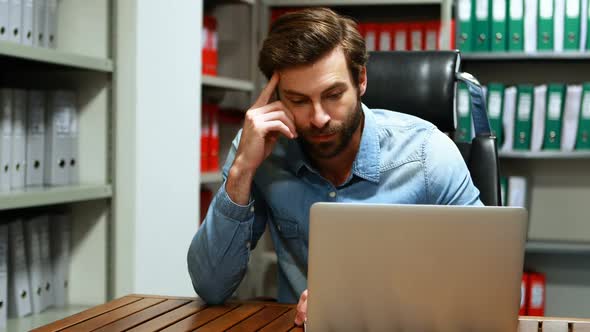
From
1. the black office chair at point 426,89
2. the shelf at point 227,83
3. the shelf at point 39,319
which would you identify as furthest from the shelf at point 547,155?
the shelf at point 39,319

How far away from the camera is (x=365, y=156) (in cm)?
163

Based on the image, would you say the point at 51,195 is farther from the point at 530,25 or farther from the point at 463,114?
the point at 530,25

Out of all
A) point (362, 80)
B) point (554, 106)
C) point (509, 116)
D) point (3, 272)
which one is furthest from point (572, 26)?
point (3, 272)

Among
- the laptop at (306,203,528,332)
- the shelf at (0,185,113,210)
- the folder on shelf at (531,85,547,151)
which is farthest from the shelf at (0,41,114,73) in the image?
A: the folder on shelf at (531,85,547,151)

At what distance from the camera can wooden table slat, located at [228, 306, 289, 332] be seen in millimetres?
1255

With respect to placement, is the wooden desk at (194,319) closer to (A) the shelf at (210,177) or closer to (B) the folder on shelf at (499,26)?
(A) the shelf at (210,177)

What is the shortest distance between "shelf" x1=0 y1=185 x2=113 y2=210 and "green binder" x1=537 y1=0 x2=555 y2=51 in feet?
6.36

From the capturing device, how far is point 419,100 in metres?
1.86

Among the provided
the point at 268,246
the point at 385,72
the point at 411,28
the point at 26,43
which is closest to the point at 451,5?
the point at 411,28

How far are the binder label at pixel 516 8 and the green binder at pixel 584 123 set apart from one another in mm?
395

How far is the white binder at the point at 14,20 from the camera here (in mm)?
2033

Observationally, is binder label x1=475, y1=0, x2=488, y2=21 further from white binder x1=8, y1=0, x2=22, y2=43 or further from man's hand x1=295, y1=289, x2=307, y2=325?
man's hand x1=295, y1=289, x2=307, y2=325

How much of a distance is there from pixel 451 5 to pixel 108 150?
1732 mm

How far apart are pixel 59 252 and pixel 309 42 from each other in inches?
43.7
